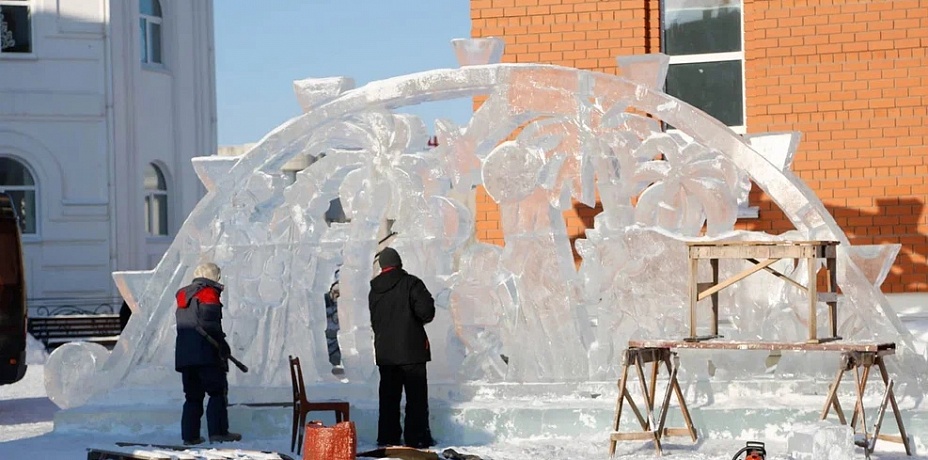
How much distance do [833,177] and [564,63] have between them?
9.47ft

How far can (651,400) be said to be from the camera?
12.7m

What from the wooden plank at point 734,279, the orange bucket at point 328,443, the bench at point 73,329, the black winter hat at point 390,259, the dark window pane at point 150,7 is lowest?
the bench at point 73,329

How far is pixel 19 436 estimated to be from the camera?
14.4 m

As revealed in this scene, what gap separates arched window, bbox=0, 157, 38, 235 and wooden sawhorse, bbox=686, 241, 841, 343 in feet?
63.2

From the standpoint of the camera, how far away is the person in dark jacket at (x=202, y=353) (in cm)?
1309

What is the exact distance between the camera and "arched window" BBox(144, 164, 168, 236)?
3166 cm

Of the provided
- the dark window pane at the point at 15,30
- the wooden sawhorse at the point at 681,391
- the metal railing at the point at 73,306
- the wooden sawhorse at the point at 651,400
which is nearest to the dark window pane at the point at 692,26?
the wooden sawhorse at the point at 681,391

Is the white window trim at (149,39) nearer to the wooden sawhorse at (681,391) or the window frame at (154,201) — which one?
the window frame at (154,201)

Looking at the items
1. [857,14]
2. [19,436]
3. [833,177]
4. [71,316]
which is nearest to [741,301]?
[833,177]

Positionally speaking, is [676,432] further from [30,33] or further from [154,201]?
[154,201]

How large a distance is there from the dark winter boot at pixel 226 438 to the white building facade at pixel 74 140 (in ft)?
53.4

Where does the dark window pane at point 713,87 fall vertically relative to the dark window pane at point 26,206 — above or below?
above

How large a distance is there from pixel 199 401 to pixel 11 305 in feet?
15.0

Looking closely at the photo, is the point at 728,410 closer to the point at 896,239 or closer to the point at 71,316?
the point at 896,239
